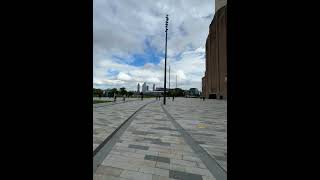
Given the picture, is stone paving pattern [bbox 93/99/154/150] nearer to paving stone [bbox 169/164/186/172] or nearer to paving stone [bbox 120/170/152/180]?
paving stone [bbox 120/170/152/180]

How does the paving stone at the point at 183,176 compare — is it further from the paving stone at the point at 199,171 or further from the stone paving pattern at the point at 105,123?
the stone paving pattern at the point at 105,123

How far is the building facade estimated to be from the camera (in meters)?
45.0

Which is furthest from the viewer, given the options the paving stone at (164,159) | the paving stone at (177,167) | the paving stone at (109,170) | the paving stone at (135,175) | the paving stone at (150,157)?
the paving stone at (150,157)

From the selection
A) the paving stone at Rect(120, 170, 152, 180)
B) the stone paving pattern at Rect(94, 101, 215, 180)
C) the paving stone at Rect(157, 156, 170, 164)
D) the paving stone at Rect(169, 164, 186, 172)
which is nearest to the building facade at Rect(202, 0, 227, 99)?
the stone paving pattern at Rect(94, 101, 215, 180)

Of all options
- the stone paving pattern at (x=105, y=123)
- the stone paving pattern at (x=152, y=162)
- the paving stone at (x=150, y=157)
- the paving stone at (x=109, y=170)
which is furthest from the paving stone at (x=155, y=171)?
the stone paving pattern at (x=105, y=123)

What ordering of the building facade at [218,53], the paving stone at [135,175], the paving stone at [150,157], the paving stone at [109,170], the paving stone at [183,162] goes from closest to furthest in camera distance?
the paving stone at [135,175], the paving stone at [109,170], the paving stone at [183,162], the paving stone at [150,157], the building facade at [218,53]

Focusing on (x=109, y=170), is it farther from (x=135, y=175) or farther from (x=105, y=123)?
(x=105, y=123)

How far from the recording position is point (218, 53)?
50.7 m

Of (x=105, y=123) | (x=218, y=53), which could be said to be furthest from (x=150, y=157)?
(x=218, y=53)

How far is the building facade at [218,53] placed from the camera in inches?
1772
